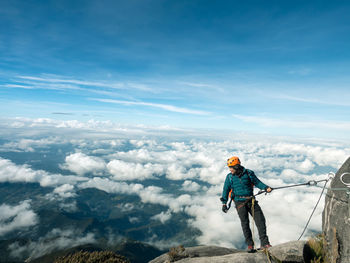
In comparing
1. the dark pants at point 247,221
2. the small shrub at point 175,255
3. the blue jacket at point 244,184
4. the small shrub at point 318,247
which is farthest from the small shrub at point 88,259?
the small shrub at point 318,247

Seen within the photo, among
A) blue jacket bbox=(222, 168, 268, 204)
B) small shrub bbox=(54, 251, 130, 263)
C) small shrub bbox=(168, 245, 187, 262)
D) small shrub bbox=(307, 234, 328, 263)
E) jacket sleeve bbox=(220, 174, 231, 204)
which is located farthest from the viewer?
small shrub bbox=(168, 245, 187, 262)

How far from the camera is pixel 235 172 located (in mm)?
9258

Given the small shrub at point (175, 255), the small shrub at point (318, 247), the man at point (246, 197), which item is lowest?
the small shrub at point (175, 255)

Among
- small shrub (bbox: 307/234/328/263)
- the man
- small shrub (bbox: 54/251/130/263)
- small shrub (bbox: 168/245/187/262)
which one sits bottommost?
small shrub (bbox: 54/251/130/263)

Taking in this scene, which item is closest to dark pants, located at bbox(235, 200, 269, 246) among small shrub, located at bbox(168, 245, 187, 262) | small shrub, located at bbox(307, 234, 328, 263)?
small shrub, located at bbox(307, 234, 328, 263)

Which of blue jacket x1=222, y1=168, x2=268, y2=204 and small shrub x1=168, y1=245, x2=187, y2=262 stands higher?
blue jacket x1=222, y1=168, x2=268, y2=204

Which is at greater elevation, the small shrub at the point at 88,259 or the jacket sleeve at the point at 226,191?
the jacket sleeve at the point at 226,191

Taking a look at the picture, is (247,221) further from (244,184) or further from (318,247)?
(318,247)

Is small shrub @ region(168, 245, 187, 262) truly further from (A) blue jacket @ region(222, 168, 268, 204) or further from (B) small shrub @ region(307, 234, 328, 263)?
(B) small shrub @ region(307, 234, 328, 263)

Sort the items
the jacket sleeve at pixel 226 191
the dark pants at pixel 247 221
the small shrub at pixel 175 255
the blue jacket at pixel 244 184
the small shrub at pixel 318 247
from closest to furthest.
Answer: the small shrub at pixel 318 247, the dark pants at pixel 247 221, the blue jacket at pixel 244 184, the jacket sleeve at pixel 226 191, the small shrub at pixel 175 255

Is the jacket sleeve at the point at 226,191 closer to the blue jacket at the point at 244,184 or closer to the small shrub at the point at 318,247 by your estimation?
the blue jacket at the point at 244,184

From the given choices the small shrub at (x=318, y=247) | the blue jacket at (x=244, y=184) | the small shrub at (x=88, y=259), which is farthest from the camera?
the small shrub at (x=88, y=259)

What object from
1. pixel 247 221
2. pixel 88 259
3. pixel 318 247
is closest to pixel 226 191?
pixel 247 221

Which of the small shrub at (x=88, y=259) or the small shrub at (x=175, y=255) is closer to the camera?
the small shrub at (x=88, y=259)
